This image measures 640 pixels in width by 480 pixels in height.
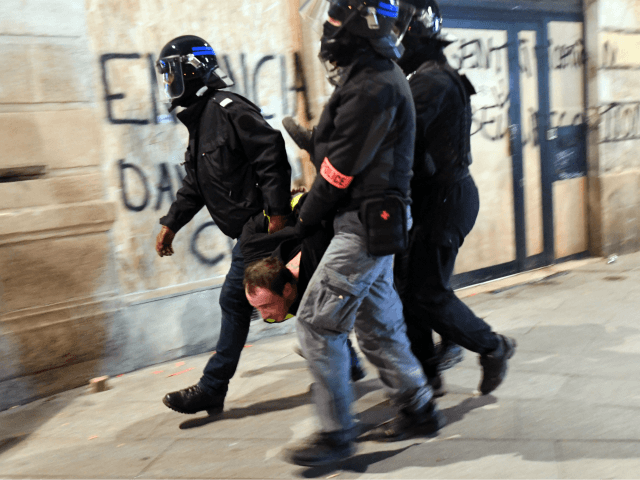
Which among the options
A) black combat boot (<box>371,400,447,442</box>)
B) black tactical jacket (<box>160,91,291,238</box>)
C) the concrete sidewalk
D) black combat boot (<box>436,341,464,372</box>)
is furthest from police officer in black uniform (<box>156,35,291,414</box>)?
black combat boot (<box>436,341,464,372</box>)

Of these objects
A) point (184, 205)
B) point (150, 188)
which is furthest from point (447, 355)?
point (150, 188)

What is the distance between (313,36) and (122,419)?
301cm

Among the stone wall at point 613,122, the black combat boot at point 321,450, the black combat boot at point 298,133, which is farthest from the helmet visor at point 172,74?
the stone wall at point 613,122

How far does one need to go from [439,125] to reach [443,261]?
64 centimetres

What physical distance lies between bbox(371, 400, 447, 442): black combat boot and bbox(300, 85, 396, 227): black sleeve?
102cm

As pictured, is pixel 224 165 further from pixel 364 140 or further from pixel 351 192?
pixel 364 140

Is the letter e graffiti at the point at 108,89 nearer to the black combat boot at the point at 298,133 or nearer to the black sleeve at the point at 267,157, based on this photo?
the black sleeve at the point at 267,157

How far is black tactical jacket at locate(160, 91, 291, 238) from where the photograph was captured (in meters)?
3.29

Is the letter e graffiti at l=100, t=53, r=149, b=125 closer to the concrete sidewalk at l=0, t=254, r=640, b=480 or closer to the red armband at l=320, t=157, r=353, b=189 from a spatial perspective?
the concrete sidewalk at l=0, t=254, r=640, b=480

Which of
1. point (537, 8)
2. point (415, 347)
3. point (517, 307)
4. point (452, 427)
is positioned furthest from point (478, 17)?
point (452, 427)

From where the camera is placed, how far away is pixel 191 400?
3480 millimetres

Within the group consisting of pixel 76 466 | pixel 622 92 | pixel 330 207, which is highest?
pixel 622 92

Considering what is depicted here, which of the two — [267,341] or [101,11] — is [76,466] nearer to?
[267,341]

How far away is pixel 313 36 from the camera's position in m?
5.06
